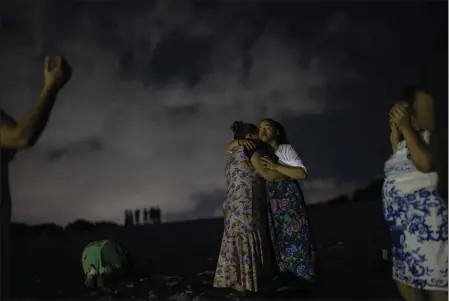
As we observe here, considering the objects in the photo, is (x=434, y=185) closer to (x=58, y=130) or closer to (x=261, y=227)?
(x=261, y=227)

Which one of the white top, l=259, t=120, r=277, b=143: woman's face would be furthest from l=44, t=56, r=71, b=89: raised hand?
the white top

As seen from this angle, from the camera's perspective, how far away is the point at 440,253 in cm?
213

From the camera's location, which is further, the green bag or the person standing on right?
the green bag

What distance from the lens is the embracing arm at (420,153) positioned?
2.18 metres

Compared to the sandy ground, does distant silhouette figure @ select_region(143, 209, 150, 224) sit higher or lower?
higher

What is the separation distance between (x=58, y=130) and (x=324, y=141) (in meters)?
1.11

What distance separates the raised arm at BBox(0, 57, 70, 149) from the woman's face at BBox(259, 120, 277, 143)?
2.76 ft

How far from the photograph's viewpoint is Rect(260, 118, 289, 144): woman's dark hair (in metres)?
2.29

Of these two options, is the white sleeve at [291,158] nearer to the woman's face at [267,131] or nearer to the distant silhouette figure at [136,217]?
the woman's face at [267,131]

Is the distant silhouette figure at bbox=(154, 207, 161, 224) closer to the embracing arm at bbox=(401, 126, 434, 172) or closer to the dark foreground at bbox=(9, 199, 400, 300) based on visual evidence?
the dark foreground at bbox=(9, 199, 400, 300)

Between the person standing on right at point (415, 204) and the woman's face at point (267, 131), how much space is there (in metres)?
0.48

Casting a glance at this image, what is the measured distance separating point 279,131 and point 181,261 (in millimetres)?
673

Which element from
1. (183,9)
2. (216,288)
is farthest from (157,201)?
(183,9)

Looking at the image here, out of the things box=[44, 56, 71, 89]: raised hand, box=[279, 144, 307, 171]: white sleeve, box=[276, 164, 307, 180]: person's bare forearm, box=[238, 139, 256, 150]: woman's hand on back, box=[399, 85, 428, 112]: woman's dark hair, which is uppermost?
box=[44, 56, 71, 89]: raised hand
